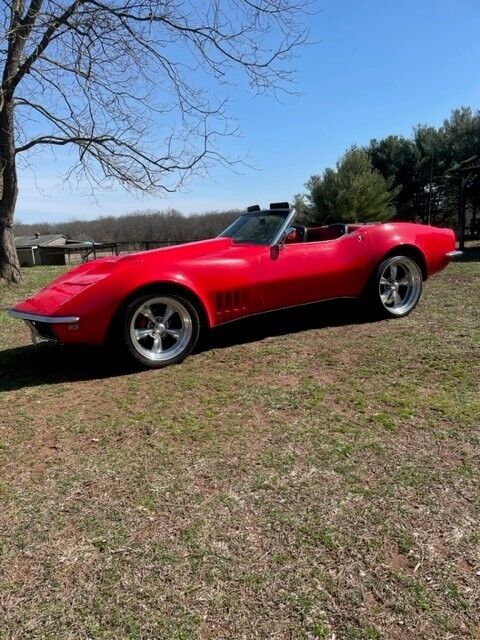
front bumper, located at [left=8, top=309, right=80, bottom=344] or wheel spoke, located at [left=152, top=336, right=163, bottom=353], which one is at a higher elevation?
front bumper, located at [left=8, top=309, right=80, bottom=344]

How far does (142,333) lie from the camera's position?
14.3ft

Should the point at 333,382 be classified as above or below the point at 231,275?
below

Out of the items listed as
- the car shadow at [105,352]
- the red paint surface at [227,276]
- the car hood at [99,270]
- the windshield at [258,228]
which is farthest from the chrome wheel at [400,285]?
the car hood at [99,270]

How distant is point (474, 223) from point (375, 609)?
20.6 metres

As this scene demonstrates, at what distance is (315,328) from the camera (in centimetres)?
550

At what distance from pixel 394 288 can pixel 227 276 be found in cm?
223

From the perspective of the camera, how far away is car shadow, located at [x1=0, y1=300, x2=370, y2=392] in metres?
4.35

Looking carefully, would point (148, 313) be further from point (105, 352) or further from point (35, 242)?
point (35, 242)

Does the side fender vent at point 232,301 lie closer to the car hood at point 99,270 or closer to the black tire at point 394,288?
the car hood at point 99,270

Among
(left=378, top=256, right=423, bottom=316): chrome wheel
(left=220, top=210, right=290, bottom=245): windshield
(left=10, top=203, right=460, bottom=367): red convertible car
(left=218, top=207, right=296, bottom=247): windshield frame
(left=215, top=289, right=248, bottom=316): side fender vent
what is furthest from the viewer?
(left=378, top=256, right=423, bottom=316): chrome wheel

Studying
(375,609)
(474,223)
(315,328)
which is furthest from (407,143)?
(375,609)

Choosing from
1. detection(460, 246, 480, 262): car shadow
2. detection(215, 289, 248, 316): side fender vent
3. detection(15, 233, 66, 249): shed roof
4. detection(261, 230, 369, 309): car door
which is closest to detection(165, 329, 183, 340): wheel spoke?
detection(215, 289, 248, 316): side fender vent

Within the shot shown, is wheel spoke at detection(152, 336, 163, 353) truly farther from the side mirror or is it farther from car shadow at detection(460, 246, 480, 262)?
car shadow at detection(460, 246, 480, 262)

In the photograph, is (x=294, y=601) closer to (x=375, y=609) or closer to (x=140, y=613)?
(x=375, y=609)
